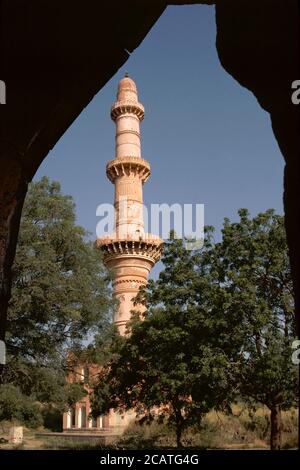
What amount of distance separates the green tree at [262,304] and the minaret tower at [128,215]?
7.69 metres

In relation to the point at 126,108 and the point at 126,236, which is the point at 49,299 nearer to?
the point at 126,236

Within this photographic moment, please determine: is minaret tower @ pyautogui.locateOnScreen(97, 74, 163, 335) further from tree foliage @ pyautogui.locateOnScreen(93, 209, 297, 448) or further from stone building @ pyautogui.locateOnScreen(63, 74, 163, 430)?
tree foliage @ pyautogui.locateOnScreen(93, 209, 297, 448)

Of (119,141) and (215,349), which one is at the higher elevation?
(119,141)

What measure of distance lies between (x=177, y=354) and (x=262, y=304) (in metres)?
2.98

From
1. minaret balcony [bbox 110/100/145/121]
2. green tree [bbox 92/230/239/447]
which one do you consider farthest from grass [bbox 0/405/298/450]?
minaret balcony [bbox 110/100/145/121]

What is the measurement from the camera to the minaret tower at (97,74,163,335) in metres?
23.0

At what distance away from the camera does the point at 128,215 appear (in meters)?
24.6

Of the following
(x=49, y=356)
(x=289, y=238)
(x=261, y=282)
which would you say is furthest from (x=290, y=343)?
(x=289, y=238)

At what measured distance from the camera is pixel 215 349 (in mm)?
14117

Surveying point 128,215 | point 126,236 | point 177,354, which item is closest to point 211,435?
point 177,354

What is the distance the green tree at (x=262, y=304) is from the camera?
13.1m

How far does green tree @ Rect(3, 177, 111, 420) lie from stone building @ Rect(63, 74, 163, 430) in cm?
674

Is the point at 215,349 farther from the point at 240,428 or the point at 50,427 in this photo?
the point at 50,427

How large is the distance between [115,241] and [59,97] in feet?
64.2
